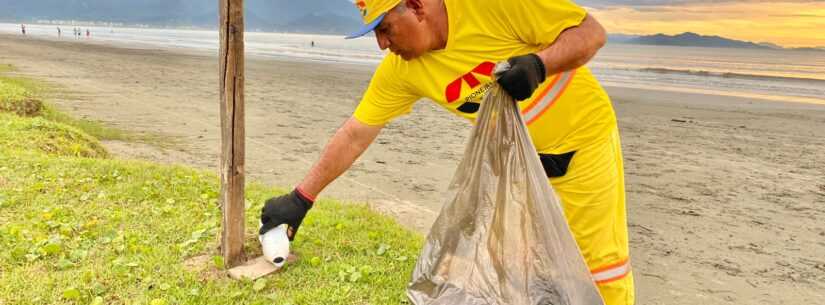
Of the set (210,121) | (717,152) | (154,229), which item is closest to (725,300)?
(154,229)

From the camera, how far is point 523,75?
75.1 inches

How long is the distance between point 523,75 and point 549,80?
0.33 metres

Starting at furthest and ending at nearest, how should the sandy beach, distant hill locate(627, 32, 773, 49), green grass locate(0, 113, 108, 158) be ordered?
1. distant hill locate(627, 32, 773, 49)
2. green grass locate(0, 113, 108, 158)
3. the sandy beach

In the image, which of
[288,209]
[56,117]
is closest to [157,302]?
[288,209]

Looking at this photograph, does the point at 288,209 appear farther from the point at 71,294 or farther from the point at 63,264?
the point at 63,264

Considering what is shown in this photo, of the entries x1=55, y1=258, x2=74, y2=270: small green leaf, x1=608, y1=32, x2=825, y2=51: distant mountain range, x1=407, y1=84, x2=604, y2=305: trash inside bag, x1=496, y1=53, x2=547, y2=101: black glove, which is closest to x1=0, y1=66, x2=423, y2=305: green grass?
x1=55, y1=258, x2=74, y2=270: small green leaf

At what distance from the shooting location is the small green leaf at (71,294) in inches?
113

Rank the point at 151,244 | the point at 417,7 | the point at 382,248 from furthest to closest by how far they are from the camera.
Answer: the point at 382,248 → the point at 151,244 → the point at 417,7

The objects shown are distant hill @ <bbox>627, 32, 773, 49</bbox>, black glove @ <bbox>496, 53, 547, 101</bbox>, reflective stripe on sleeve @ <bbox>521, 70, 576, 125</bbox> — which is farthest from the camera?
distant hill @ <bbox>627, 32, 773, 49</bbox>

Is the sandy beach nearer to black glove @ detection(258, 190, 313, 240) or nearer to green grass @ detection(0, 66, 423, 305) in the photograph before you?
green grass @ detection(0, 66, 423, 305)

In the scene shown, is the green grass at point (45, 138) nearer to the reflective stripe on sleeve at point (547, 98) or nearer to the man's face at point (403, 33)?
the man's face at point (403, 33)

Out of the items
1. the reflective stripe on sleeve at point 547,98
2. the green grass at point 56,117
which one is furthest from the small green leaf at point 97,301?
the green grass at point 56,117

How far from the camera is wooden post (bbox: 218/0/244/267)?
2.94m

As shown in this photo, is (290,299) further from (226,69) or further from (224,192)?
(226,69)
